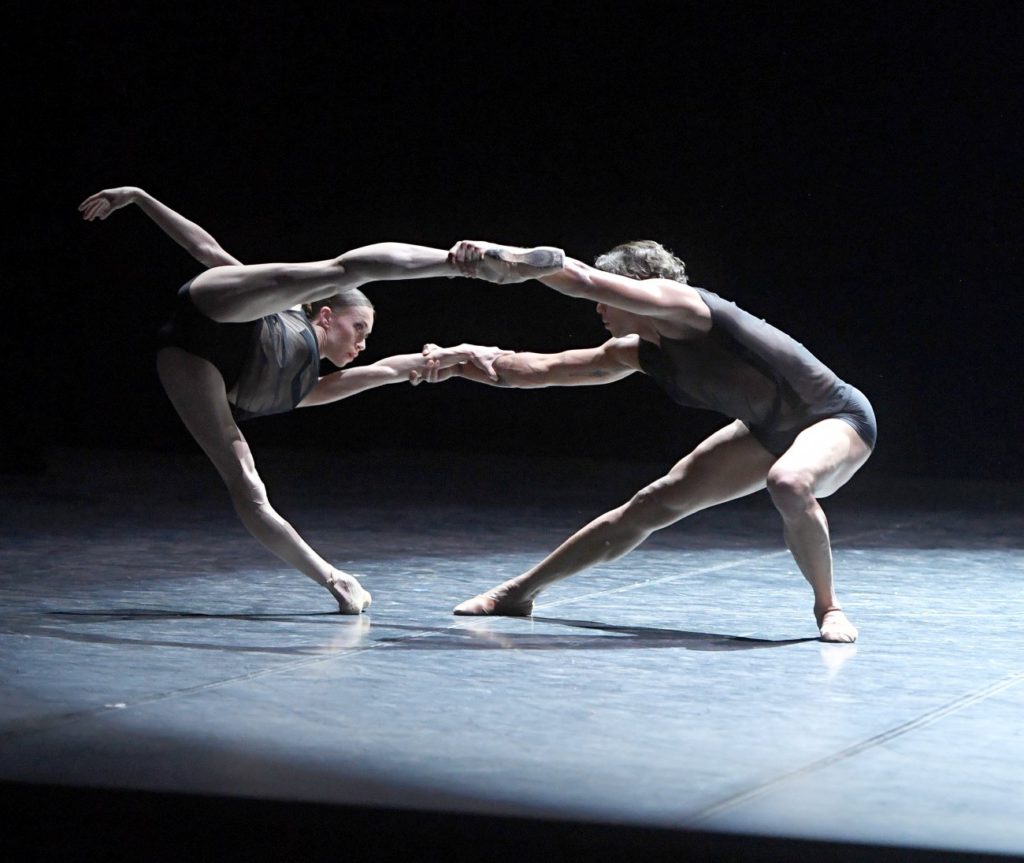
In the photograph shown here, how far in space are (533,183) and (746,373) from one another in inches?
169

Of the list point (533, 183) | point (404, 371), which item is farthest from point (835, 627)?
point (533, 183)

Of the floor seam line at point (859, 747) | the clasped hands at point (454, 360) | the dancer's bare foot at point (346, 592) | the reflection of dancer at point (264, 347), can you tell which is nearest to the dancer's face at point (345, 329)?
the reflection of dancer at point (264, 347)

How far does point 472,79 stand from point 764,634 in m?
4.60

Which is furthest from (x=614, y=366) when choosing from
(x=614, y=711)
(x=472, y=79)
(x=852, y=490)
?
(x=472, y=79)

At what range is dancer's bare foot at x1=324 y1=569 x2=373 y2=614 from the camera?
13.4 ft

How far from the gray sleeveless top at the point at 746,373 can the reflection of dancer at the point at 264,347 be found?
535mm

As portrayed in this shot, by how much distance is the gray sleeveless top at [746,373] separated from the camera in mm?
3822

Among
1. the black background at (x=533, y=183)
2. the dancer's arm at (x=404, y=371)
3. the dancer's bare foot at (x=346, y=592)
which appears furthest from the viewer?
the black background at (x=533, y=183)

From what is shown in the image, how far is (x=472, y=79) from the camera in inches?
313

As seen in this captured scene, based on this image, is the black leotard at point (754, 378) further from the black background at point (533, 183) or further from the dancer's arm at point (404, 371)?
the black background at point (533, 183)

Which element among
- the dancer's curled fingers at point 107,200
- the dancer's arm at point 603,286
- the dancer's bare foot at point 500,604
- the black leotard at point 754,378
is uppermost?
the dancer's curled fingers at point 107,200

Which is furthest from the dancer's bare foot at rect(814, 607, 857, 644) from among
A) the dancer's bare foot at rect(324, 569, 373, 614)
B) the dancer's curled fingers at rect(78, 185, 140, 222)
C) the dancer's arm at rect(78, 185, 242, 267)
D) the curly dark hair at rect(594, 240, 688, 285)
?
the dancer's curled fingers at rect(78, 185, 140, 222)

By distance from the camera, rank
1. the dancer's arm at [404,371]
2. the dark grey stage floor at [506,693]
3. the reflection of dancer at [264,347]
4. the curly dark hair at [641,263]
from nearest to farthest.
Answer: the dark grey stage floor at [506,693] < the reflection of dancer at [264,347] < the curly dark hair at [641,263] < the dancer's arm at [404,371]

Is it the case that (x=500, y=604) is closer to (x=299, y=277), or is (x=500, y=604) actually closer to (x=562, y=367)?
(x=562, y=367)
